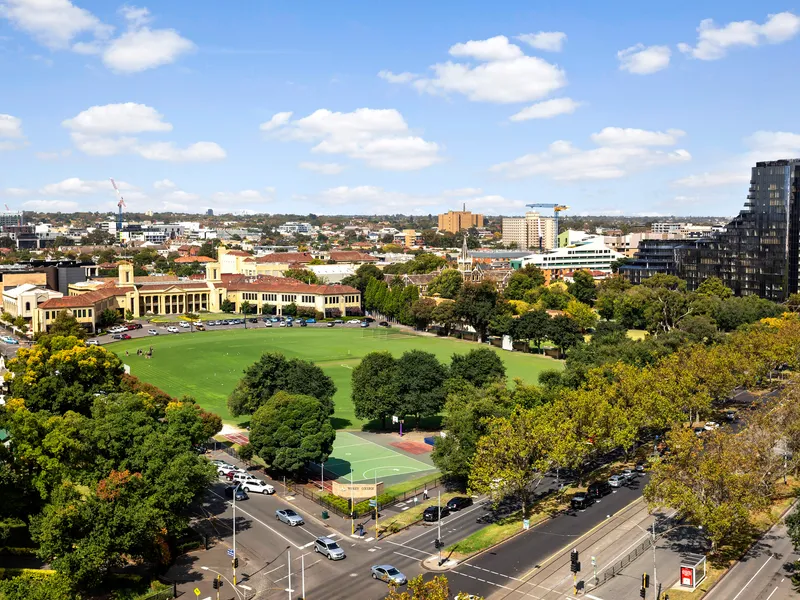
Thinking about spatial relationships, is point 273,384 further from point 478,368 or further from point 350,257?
point 350,257

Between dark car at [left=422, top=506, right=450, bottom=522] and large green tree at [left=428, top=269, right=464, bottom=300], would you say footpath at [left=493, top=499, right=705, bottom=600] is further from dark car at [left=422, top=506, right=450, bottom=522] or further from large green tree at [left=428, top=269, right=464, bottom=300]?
large green tree at [left=428, top=269, right=464, bottom=300]

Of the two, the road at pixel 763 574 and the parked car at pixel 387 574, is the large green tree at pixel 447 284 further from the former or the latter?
the parked car at pixel 387 574

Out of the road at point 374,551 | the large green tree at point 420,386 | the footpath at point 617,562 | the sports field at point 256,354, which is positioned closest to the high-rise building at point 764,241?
the sports field at point 256,354

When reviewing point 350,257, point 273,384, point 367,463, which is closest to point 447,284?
point 350,257

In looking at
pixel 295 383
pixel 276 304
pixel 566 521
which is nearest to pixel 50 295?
pixel 276 304

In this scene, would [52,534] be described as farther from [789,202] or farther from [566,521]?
[789,202]
